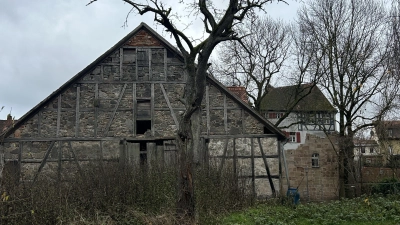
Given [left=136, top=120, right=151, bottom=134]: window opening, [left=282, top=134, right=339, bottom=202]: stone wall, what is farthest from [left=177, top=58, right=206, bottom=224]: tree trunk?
[left=282, top=134, right=339, bottom=202]: stone wall

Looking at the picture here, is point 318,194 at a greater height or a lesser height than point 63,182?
lesser

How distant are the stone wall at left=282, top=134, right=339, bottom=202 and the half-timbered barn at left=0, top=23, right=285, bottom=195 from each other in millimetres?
12522

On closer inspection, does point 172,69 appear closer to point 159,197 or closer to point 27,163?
point 27,163

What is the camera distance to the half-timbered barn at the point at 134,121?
1670 cm

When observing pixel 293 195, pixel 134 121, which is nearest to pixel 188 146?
pixel 134 121

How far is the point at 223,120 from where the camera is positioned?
17.3 m

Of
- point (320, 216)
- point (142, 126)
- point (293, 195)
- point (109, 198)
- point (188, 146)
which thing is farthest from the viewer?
point (142, 126)

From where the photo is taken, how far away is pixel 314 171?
30.6m

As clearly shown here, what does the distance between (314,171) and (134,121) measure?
692 inches

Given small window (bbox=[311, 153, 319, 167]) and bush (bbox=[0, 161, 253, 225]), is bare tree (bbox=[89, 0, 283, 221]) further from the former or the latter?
small window (bbox=[311, 153, 319, 167])

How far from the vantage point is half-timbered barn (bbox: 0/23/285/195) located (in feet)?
54.8

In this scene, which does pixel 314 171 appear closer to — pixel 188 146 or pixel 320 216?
pixel 320 216

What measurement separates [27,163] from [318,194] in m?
19.7

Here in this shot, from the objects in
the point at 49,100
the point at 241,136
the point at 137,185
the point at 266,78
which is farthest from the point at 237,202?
the point at 266,78
